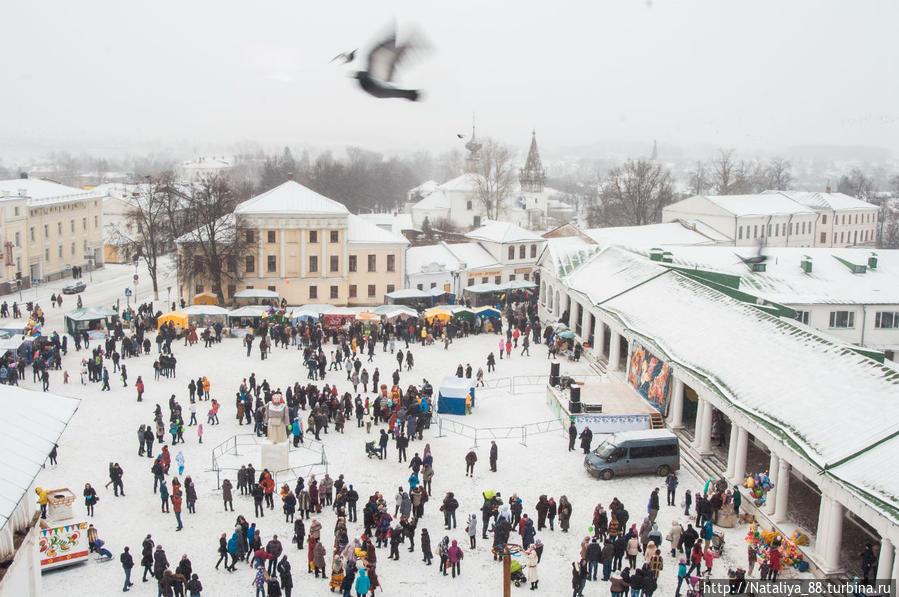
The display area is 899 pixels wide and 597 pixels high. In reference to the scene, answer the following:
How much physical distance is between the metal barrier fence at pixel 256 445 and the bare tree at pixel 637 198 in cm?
5176

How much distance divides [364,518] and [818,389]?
11053 millimetres

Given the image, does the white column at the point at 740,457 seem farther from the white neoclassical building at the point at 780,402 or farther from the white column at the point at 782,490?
the white column at the point at 782,490

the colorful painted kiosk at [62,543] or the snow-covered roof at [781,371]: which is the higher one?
the snow-covered roof at [781,371]

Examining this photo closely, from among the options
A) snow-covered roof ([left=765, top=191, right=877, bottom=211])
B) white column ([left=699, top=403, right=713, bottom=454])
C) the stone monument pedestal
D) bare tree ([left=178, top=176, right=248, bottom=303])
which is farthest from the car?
snow-covered roof ([left=765, top=191, right=877, bottom=211])

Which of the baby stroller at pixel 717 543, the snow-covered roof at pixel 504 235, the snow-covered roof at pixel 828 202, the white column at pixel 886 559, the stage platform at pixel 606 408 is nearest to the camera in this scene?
the white column at pixel 886 559

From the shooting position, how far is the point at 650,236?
52781 mm

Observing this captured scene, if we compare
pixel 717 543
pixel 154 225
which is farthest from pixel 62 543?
pixel 154 225

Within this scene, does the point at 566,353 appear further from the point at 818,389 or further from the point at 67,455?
the point at 67,455

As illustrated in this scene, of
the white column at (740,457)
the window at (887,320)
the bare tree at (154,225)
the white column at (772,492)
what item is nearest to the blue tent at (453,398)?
the white column at (740,457)

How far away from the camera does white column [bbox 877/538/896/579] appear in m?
13.8

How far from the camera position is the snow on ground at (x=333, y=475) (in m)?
15.9

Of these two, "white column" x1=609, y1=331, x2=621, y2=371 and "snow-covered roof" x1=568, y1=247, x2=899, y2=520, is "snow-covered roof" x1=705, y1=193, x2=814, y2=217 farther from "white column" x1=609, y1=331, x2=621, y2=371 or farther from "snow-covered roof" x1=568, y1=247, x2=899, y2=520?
"white column" x1=609, y1=331, x2=621, y2=371

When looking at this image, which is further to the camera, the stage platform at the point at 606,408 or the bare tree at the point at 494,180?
the bare tree at the point at 494,180

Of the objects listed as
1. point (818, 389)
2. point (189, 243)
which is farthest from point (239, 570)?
point (189, 243)
